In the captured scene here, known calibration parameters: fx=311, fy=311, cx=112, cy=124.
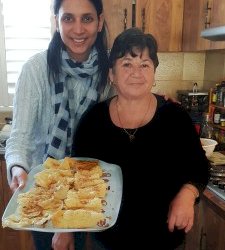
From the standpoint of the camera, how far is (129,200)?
102 centimetres

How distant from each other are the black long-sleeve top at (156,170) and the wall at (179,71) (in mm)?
1290

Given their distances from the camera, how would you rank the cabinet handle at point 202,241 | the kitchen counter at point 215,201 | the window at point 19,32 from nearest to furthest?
the kitchen counter at point 215,201 → the cabinet handle at point 202,241 → the window at point 19,32

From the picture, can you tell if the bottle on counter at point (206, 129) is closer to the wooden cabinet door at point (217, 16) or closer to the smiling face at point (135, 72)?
the wooden cabinet door at point (217, 16)

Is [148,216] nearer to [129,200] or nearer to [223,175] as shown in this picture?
[129,200]

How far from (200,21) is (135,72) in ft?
3.01

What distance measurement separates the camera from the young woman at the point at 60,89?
1.10 m

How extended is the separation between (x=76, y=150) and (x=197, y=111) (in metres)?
1.25

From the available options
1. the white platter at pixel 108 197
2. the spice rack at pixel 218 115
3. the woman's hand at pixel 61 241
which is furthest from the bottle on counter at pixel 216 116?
the woman's hand at pixel 61 241

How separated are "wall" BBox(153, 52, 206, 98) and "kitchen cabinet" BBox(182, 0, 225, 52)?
333mm

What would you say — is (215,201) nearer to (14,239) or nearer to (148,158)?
(148,158)

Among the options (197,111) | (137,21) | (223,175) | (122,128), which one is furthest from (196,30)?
(122,128)

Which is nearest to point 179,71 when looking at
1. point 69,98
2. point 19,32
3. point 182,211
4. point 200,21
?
point 200,21

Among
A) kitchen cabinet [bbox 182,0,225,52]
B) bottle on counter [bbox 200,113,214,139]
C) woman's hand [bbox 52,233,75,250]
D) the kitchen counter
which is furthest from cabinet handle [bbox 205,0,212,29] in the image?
woman's hand [bbox 52,233,75,250]

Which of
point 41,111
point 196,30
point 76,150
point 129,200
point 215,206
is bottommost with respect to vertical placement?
point 215,206
